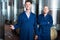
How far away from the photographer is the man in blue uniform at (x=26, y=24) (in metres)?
2.22

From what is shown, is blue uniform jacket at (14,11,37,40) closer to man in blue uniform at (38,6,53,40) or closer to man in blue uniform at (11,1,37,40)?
man in blue uniform at (11,1,37,40)

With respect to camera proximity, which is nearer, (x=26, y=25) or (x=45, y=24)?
(x=26, y=25)

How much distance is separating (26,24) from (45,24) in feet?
0.93

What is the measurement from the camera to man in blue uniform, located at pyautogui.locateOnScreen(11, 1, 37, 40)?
2217 millimetres

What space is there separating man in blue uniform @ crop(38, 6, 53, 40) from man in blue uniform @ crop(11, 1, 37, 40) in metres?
0.13

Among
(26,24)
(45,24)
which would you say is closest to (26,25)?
(26,24)

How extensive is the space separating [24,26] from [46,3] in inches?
20.5

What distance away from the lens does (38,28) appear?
Answer: 93.7 inches

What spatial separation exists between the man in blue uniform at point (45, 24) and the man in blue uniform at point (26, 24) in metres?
0.13

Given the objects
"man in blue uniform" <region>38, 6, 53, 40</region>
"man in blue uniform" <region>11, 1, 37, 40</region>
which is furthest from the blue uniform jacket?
"man in blue uniform" <region>38, 6, 53, 40</region>

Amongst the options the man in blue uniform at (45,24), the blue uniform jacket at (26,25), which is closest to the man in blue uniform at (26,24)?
the blue uniform jacket at (26,25)

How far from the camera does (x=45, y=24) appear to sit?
234cm

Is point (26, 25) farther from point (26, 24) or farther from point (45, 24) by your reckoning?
point (45, 24)

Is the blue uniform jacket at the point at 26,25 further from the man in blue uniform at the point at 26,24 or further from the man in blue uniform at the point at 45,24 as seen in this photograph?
the man in blue uniform at the point at 45,24
